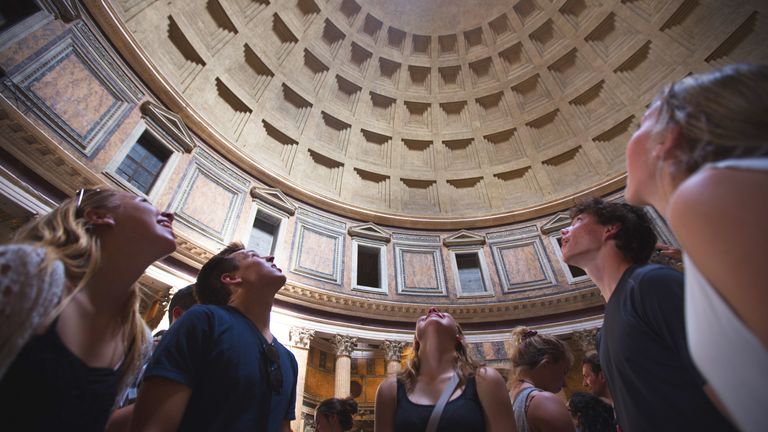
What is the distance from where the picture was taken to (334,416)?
443 centimetres

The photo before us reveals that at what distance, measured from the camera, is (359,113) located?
16.3 meters

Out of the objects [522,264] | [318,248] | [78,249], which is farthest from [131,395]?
[522,264]

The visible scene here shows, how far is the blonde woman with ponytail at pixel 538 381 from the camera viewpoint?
246cm

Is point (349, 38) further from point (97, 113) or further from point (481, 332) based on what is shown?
point (481, 332)

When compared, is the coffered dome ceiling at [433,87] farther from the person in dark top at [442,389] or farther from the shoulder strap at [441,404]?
the shoulder strap at [441,404]

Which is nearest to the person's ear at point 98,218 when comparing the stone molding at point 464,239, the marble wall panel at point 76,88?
the marble wall panel at point 76,88

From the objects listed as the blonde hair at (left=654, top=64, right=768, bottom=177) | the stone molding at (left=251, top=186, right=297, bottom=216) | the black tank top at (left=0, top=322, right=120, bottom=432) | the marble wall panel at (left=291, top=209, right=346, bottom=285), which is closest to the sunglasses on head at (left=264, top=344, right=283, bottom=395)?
the black tank top at (left=0, top=322, right=120, bottom=432)

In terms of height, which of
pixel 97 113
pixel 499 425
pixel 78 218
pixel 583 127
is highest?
pixel 583 127

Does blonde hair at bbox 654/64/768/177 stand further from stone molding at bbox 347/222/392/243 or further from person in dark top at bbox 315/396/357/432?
stone molding at bbox 347/222/392/243

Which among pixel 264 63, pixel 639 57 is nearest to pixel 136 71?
pixel 264 63

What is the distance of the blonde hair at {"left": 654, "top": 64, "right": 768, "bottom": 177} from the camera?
2.92 ft

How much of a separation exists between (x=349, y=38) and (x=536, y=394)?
17.4 m

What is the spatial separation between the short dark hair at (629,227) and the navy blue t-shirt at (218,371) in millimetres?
2438

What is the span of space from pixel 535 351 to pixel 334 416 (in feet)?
9.46
